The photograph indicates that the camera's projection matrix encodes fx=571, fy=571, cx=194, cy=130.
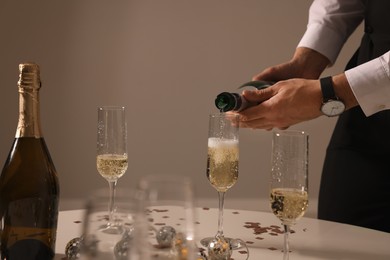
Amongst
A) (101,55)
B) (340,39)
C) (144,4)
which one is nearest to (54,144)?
(101,55)

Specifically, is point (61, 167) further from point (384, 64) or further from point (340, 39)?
point (384, 64)

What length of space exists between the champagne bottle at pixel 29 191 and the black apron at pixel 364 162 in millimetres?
1118

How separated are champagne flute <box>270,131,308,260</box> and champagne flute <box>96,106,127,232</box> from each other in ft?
1.26

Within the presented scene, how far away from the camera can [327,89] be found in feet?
5.01

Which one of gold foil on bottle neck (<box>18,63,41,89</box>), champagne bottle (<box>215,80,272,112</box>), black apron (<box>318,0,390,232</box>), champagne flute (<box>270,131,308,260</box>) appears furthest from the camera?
black apron (<box>318,0,390,232</box>)

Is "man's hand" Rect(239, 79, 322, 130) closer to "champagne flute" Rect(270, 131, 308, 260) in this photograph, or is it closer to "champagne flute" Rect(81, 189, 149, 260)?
"champagne flute" Rect(270, 131, 308, 260)

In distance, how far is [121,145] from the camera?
1291 mm

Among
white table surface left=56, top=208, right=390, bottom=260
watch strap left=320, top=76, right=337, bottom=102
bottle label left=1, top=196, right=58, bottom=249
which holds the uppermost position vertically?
watch strap left=320, top=76, right=337, bottom=102

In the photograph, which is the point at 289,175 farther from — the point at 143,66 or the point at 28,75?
the point at 143,66

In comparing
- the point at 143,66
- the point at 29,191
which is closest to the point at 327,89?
the point at 29,191

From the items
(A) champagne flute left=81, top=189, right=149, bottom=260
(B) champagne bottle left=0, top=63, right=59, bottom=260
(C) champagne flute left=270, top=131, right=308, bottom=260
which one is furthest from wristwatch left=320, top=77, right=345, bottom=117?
(A) champagne flute left=81, top=189, right=149, bottom=260

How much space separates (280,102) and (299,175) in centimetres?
51

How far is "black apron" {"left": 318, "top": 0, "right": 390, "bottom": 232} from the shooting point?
1813mm

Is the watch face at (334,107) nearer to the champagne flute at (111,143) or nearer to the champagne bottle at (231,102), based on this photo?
the champagne bottle at (231,102)
